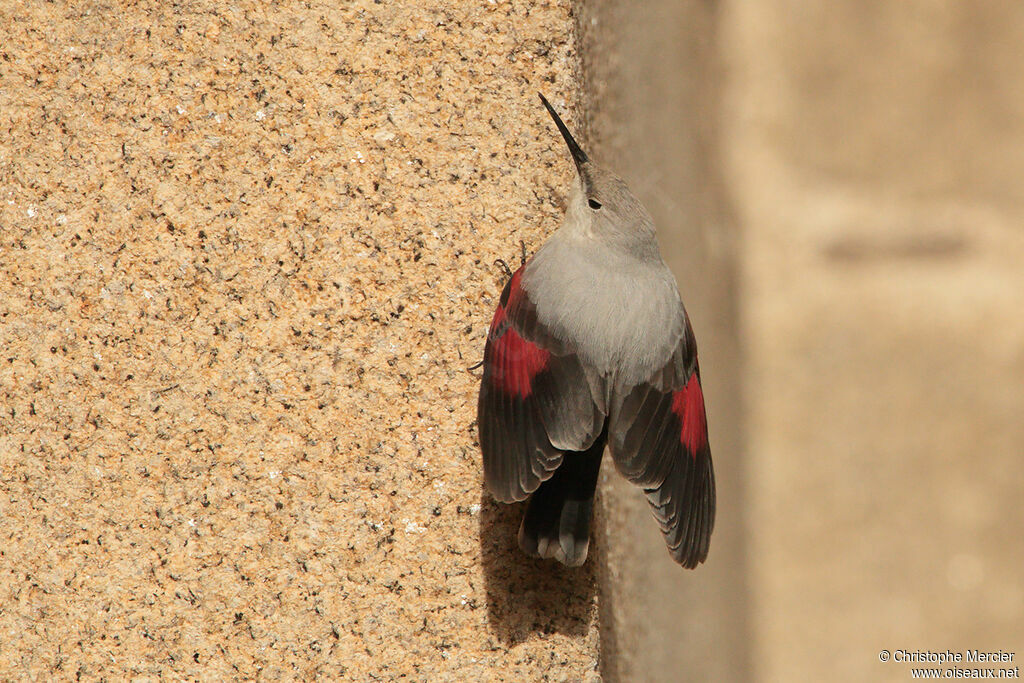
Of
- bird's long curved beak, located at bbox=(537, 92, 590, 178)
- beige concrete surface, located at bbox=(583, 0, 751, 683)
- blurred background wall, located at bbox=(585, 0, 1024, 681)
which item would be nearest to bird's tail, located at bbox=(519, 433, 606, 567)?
beige concrete surface, located at bbox=(583, 0, 751, 683)

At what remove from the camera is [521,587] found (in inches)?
88.1

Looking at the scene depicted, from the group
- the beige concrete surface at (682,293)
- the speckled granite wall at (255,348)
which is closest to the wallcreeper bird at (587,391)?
the speckled granite wall at (255,348)

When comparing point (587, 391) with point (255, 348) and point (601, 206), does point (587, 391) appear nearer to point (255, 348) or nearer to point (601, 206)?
point (601, 206)

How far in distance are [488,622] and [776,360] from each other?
3.59 meters

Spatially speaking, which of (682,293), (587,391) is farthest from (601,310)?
(682,293)

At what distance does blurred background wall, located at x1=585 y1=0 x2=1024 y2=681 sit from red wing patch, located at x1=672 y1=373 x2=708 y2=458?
87.4 inches

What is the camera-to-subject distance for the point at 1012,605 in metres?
5.18

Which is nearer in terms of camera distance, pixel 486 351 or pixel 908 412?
pixel 486 351

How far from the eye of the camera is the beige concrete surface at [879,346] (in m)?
5.04

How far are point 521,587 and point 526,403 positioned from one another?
39 cm

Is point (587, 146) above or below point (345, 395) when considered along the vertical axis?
above

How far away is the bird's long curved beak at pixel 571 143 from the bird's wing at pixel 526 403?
0.31 metres

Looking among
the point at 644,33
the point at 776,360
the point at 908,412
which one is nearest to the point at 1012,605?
the point at 908,412

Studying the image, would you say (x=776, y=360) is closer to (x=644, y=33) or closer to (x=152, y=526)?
(x=644, y=33)
